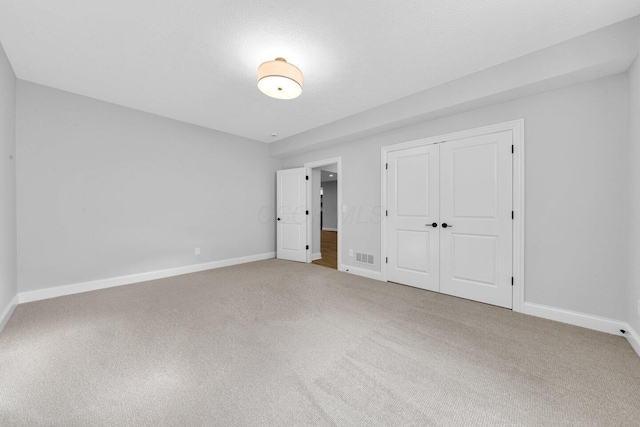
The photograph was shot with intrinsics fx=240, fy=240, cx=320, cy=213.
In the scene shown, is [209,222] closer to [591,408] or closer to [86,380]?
[86,380]

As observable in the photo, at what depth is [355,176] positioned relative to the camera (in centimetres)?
435

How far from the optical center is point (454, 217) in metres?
3.21

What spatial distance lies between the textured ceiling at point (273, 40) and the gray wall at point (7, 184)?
28cm

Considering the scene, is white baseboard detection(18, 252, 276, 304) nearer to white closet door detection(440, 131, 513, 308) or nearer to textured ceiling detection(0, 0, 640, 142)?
textured ceiling detection(0, 0, 640, 142)

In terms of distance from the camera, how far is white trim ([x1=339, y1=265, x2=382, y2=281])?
4.03 m

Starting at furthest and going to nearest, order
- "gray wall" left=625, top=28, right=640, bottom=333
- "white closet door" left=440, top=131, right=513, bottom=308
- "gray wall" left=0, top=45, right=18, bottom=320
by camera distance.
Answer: "white closet door" left=440, top=131, right=513, bottom=308 → "gray wall" left=0, top=45, right=18, bottom=320 → "gray wall" left=625, top=28, right=640, bottom=333

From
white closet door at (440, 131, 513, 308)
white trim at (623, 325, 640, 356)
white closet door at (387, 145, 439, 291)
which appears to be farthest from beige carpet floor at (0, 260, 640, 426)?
white closet door at (387, 145, 439, 291)

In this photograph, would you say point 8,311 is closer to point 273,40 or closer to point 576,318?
point 273,40

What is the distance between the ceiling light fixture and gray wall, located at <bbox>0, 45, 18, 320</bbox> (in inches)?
98.7

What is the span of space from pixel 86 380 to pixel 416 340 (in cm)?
246

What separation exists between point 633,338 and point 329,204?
10.8 metres

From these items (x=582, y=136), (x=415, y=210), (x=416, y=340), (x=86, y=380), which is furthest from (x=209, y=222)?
(x=582, y=136)

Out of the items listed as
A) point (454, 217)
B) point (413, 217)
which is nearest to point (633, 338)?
point (454, 217)

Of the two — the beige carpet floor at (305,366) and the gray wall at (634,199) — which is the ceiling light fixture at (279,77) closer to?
the beige carpet floor at (305,366)
